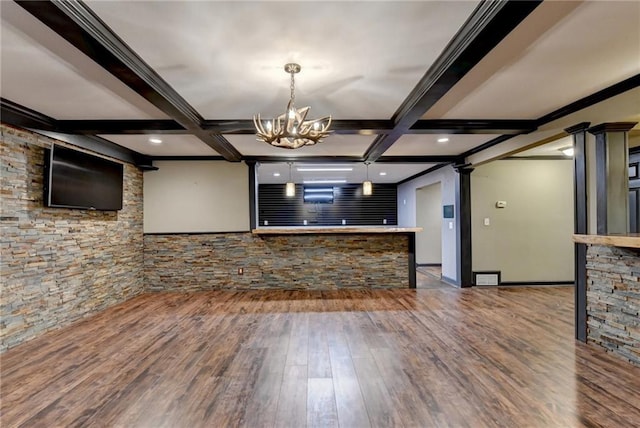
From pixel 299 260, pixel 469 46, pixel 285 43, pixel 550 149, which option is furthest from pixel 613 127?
pixel 299 260

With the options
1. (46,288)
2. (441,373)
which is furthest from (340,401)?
(46,288)

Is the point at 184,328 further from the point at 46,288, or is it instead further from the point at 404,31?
the point at 404,31

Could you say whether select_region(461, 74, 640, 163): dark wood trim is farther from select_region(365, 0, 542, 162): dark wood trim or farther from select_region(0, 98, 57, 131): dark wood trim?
select_region(0, 98, 57, 131): dark wood trim

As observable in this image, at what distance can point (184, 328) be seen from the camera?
3.65 meters

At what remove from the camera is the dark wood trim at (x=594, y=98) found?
2668 millimetres

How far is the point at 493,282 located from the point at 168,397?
17.7 feet

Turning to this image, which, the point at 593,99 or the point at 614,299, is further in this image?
the point at 593,99

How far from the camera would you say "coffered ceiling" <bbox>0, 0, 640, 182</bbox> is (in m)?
1.77

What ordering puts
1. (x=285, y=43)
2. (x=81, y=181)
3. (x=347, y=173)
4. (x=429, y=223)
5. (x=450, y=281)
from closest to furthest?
1. (x=285, y=43)
2. (x=81, y=181)
3. (x=450, y=281)
4. (x=347, y=173)
5. (x=429, y=223)

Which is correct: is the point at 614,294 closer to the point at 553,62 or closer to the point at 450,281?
the point at 553,62

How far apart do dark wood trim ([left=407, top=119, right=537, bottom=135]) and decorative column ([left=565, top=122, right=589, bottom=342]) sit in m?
0.56

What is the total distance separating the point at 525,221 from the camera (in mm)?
5711

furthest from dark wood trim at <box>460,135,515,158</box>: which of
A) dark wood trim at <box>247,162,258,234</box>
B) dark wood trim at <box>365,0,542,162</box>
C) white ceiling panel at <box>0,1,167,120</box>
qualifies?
white ceiling panel at <box>0,1,167,120</box>

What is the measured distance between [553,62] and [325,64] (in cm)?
169
